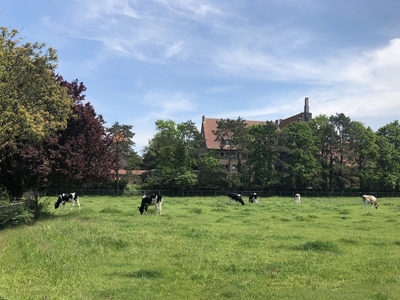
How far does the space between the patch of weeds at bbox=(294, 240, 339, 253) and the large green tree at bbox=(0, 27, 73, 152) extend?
38.1ft

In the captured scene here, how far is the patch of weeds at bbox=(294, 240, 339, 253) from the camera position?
11109 millimetres

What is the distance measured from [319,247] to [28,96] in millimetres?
14337

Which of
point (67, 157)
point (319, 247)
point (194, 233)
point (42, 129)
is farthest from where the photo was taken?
point (67, 157)

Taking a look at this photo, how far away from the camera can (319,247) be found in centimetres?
1125

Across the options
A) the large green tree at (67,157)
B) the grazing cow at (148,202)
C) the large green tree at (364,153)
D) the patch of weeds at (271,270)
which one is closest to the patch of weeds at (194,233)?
the patch of weeds at (271,270)

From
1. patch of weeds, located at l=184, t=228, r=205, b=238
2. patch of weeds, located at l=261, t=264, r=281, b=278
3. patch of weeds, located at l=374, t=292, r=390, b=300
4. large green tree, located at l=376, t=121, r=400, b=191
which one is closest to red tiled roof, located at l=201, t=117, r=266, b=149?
large green tree, located at l=376, t=121, r=400, b=191

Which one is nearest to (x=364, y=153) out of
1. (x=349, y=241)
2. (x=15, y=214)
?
(x=349, y=241)

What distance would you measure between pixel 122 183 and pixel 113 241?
52.3 m

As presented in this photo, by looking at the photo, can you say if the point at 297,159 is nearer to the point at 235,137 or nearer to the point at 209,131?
the point at 235,137

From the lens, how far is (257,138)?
61094mm

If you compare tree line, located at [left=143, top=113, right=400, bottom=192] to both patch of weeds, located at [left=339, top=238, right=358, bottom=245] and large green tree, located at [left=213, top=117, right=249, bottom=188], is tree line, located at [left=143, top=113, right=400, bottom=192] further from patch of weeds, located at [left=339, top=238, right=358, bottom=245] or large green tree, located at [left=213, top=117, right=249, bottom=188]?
patch of weeds, located at [left=339, top=238, right=358, bottom=245]

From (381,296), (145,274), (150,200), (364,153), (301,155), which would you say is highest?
(364,153)

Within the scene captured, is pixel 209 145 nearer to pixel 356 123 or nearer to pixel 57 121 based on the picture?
pixel 356 123

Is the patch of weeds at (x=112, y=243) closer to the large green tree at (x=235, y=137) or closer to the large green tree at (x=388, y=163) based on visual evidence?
the large green tree at (x=235, y=137)
